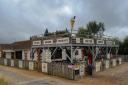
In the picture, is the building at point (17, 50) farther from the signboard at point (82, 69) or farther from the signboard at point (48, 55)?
the signboard at point (82, 69)

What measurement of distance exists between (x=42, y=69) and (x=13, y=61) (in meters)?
9.63

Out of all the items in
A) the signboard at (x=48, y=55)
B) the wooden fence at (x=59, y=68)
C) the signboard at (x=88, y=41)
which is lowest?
the wooden fence at (x=59, y=68)

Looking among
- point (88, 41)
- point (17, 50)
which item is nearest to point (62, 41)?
point (88, 41)

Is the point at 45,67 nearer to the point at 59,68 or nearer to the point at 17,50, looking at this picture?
the point at 59,68

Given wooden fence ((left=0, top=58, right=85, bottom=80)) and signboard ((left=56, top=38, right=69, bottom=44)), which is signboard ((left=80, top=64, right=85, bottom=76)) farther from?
signboard ((left=56, top=38, right=69, bottom=44))

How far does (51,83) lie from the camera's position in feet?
63.9

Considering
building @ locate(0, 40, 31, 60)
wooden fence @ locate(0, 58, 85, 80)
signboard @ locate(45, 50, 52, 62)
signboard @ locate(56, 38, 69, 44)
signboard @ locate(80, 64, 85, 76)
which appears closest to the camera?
wooden fence @ locate(0, 58, 85, 80)

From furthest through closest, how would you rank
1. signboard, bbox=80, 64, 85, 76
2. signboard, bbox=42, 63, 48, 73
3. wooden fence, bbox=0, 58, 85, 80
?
signboard, bbox=42, 63, 48, 73 < signboard, bbox=80, 64, 85, 76 < wooden fence, bbox=0, 58, 85, 80

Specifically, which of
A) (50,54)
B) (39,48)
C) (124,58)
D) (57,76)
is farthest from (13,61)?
(124,58)

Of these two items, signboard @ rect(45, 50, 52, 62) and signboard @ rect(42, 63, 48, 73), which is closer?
signboard @ rect(42, 63, 48, 73)

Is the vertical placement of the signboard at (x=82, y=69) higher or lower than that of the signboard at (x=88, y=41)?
lower

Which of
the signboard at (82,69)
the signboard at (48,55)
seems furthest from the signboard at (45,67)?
the signboard at (82,69)

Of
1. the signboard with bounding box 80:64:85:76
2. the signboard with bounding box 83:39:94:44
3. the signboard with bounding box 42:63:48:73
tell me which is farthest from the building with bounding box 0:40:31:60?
the signboard with bounding box 80:64:85:76

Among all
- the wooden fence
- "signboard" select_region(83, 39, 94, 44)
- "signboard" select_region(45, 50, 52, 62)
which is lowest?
the wooden fence
